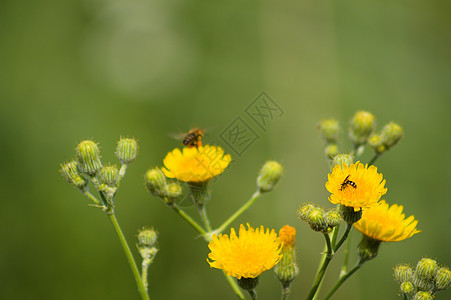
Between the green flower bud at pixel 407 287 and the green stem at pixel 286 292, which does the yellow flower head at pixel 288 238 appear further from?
the green flower bud at pixel 407 287

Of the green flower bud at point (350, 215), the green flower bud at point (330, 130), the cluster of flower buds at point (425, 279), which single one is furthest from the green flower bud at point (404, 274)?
the green flower bud at point (330, 130)

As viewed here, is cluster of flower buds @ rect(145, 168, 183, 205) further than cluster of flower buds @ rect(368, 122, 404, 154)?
No

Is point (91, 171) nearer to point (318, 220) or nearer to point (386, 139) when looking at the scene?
point (318, 220)

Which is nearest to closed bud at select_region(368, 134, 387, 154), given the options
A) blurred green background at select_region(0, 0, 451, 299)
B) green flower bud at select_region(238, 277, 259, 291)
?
green flower bud at select_region(238, 277, 259, 291)

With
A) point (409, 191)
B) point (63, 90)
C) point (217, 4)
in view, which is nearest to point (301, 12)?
point (217, 4)

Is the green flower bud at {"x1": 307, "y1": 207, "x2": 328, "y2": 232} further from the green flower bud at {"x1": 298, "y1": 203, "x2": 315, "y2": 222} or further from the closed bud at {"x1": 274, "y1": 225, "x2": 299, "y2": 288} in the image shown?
the closed bud at {"x1": 274, "y1": 225, "x2": 299, "y2": 288}

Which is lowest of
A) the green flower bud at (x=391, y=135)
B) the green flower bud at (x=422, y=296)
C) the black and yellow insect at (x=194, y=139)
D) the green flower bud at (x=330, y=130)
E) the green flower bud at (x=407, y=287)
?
the black and yellow insect at (x=194, y=139)
